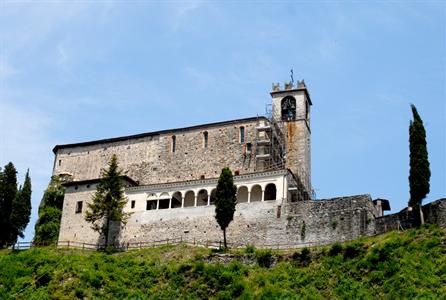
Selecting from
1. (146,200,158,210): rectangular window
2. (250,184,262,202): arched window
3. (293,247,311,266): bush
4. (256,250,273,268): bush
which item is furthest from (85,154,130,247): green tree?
(293,247,311,266): bush

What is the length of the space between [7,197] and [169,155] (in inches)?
624

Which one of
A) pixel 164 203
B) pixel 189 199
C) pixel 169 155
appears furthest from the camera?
pixel 169 155

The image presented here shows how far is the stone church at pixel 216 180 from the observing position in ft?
202

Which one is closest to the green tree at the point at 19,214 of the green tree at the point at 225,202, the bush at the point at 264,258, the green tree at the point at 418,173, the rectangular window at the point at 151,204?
the rectangular window at the point at 151,204

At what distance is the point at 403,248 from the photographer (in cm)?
5012

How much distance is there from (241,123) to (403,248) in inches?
1007

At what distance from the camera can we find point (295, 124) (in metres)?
72.6

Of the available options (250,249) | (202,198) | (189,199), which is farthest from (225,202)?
(189,199)

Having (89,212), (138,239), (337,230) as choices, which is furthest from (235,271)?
(89,212)

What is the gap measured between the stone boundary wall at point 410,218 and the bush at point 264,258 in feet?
30.9

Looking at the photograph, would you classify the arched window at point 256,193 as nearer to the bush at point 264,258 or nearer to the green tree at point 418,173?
the bush at point 264,258

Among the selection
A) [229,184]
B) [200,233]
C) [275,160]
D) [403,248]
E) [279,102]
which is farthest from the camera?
[279,102]

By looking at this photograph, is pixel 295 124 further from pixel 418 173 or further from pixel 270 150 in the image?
pixel 418 173

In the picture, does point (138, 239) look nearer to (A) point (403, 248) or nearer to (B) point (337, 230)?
(B) point (337, 230)
